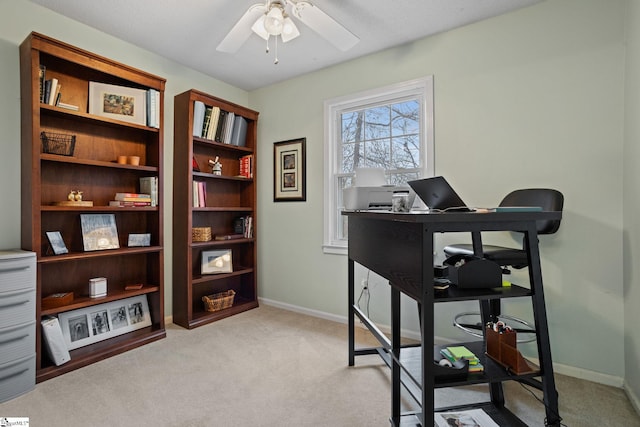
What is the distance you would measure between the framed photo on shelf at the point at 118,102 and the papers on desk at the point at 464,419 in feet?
9.86

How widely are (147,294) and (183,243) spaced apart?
0.56 m

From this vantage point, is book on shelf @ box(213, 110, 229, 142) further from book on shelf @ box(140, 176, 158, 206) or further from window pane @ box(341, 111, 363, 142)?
window pane @ box(341, 111, 363, 142)

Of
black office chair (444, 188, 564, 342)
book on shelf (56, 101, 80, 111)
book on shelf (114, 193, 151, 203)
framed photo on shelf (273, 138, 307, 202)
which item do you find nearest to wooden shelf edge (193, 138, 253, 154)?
framed photo on shelf (273, 138, 307, 202)

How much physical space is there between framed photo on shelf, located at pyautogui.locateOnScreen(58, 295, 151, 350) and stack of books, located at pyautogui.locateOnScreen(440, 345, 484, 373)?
263cm

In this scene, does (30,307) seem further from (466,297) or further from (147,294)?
(466,297)

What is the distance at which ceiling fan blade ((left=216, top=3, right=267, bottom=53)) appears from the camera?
1986 millimetres

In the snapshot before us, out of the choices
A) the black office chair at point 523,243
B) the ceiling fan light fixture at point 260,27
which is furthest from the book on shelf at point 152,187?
the black office chair at point 523,243

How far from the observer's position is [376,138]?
3207mm

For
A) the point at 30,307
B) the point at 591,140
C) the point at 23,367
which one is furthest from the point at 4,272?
the point at 591,140

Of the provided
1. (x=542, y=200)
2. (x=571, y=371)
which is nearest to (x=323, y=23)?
(x=542, y=200)

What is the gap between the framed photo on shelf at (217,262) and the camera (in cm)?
345

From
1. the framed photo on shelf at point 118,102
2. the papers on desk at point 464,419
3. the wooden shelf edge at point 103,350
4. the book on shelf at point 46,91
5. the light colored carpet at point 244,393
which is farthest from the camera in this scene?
the framed photo on shelf at point 118,102

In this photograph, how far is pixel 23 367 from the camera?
2.01 metres

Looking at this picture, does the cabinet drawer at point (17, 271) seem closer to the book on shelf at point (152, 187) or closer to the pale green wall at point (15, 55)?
the pale green wall at point (15, 55)
